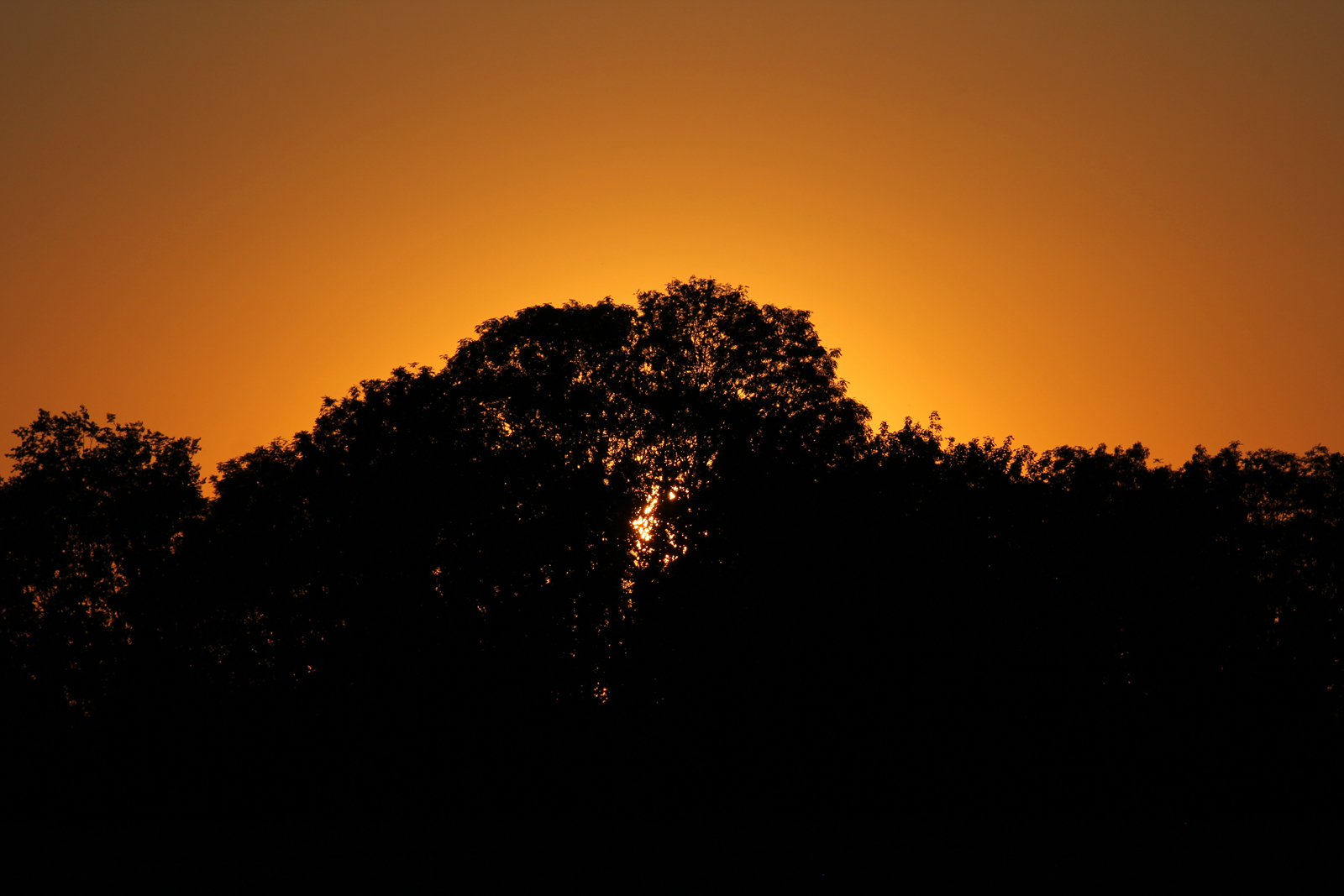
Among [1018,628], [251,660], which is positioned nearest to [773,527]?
[1018,628]

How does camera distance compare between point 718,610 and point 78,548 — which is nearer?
point 718,610

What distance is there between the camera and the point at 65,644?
3753cm

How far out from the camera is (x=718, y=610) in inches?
1148

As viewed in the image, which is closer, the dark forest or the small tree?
the dark forest

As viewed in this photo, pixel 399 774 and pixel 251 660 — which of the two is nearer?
pixel 399 774

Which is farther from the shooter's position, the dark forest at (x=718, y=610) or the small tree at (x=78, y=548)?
the small tree at (x=78, y=548)

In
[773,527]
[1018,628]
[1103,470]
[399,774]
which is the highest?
[1103,470]

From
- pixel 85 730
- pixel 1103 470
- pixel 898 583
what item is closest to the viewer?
pixel 898 583

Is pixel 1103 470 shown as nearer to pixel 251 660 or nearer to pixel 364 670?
pixel 364 670

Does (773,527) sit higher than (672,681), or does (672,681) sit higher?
(773,527)

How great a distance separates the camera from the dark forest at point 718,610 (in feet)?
96.3

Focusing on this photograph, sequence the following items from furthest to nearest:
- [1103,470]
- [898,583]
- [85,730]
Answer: [85,730]
[1103,470]
[898,583]

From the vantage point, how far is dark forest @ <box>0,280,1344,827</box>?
96.3 ft

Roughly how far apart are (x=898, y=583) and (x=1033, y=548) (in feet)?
17.6
